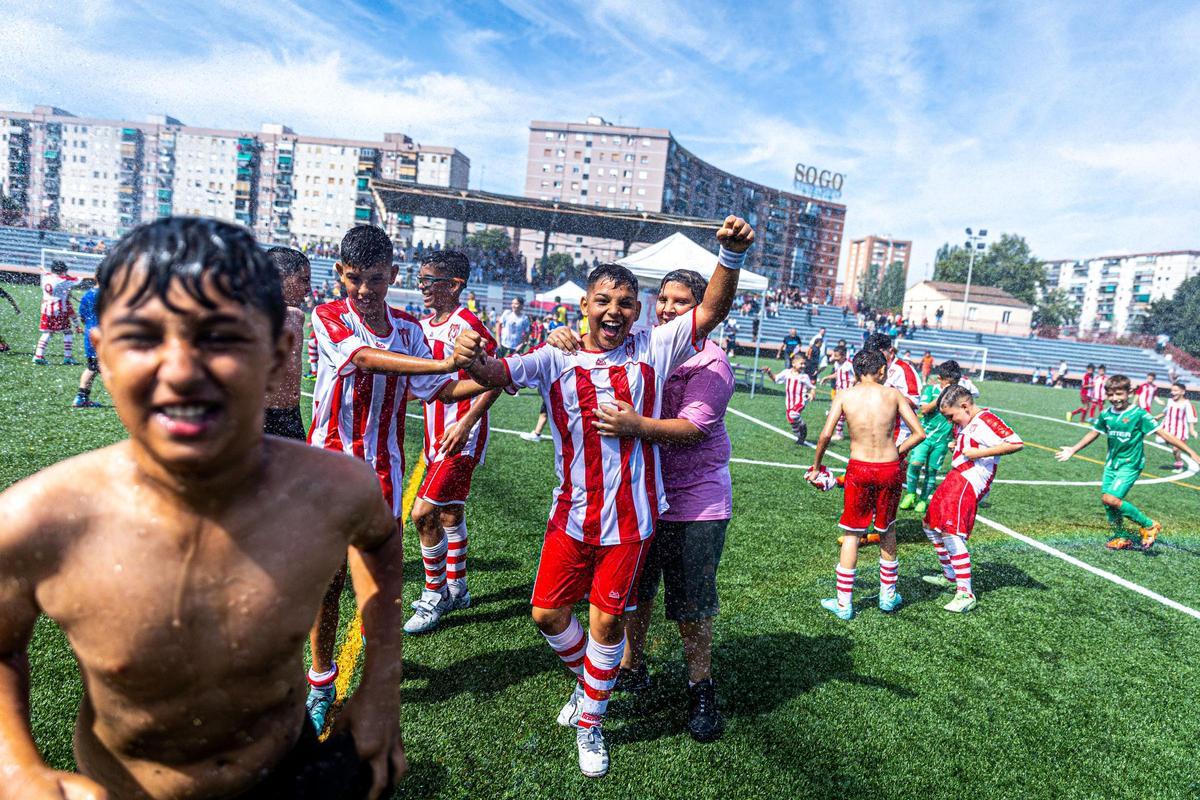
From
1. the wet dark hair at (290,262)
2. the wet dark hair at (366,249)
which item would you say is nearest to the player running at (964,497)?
the wet dark hair at (366,249)

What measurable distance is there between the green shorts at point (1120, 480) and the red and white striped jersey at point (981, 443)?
3.22 meters

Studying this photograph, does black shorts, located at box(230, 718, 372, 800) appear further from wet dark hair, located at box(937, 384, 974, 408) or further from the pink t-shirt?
wet dark hair, located at box(937, 384, 974, 408)

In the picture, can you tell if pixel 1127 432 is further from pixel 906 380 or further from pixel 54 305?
pixel 54 305

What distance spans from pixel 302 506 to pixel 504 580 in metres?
4.08

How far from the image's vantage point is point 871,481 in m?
5.30

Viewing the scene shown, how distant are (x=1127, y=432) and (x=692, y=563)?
7.41 meters

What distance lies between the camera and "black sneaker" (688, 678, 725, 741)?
3492 millimetres

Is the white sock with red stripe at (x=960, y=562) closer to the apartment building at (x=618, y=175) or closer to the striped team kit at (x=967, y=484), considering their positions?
the striped team kit at (x=967, y=484)

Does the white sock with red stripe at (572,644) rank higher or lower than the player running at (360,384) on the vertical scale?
lower

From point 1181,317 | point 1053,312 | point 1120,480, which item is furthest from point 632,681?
point 1053,312

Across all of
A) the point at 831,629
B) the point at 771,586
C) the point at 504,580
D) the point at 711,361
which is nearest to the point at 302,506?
the point at 711,361

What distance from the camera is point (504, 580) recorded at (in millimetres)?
5316

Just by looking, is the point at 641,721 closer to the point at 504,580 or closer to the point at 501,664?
the point at 501,664

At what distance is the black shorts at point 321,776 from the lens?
4.50 feet
